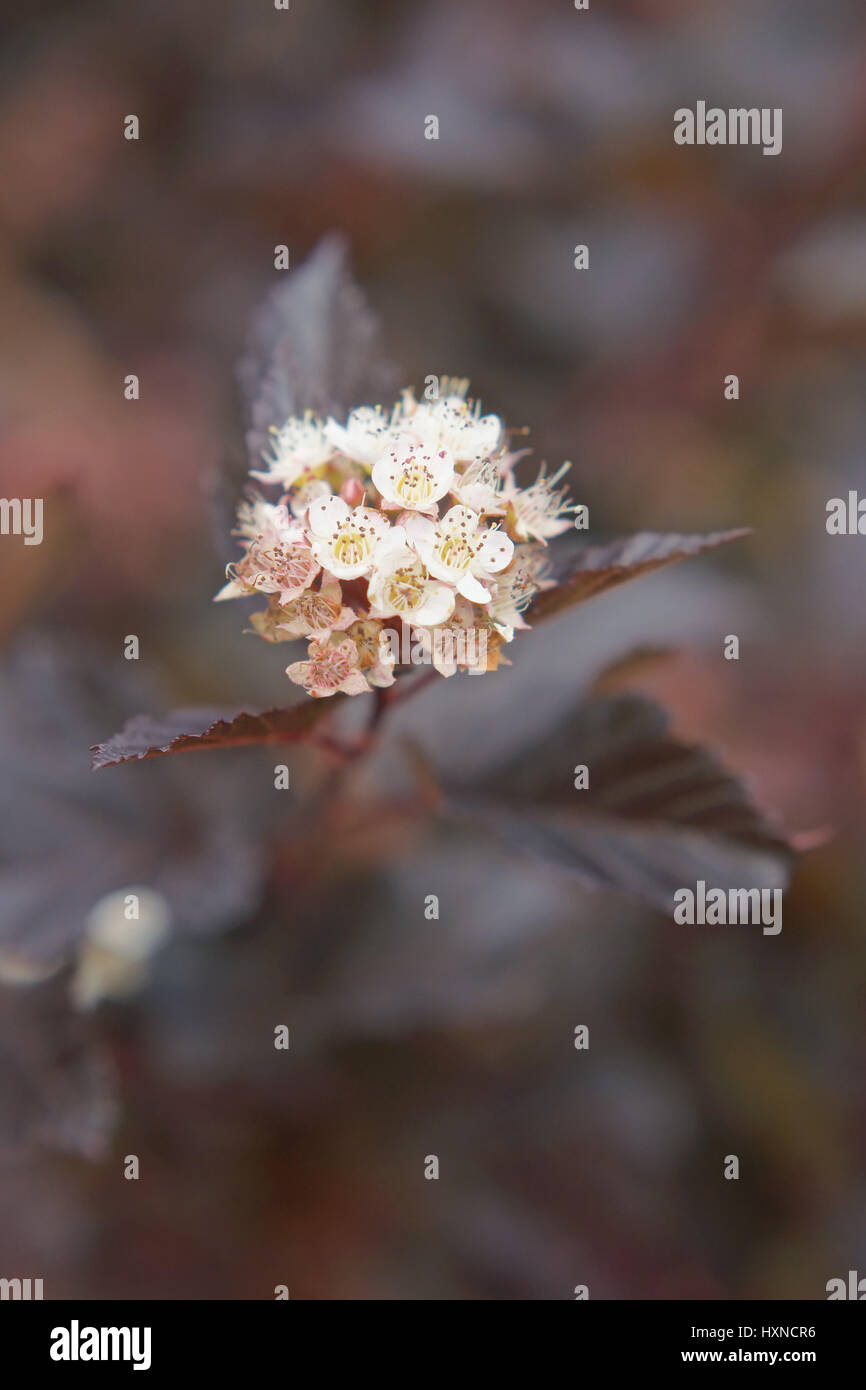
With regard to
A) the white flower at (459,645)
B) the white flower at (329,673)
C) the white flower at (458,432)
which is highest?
the white flower at (458,432)

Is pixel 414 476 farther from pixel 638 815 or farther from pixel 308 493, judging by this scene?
pixel 638 815

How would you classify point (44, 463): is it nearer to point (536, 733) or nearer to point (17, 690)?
point (17, 690)

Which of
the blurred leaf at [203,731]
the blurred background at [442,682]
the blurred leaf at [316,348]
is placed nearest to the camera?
the blurred leaf at [203,731]

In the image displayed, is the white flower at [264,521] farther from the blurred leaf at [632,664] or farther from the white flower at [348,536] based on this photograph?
the blurred leaf at [632,664]

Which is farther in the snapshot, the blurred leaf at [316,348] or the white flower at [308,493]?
the blurred leaf at [316,348]

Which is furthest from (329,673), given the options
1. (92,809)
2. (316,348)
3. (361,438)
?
(92,809)

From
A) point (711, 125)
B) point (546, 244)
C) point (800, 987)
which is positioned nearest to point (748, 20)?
point (711, 125)

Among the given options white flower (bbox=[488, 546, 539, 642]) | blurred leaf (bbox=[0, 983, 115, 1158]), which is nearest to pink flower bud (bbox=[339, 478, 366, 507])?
white flower (bbox=[488, 546, 539, 642])

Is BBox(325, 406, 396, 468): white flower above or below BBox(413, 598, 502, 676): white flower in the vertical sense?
above

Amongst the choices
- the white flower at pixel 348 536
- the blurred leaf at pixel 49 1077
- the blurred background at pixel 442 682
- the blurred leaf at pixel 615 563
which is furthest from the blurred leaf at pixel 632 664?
the blurred leaf at pixel 49 1077

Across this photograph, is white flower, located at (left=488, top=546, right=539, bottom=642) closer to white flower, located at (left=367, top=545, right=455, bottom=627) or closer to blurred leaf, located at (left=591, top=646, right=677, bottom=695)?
white flower, located at (left=367, top=545, right=455, bottom=627)
